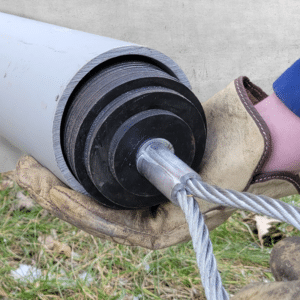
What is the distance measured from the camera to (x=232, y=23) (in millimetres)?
1857

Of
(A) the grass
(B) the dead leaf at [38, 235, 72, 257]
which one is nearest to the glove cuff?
(A) the grass

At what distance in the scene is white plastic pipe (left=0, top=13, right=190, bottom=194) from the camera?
83 cm

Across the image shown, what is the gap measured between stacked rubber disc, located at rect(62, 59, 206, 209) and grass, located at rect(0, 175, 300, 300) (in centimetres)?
54

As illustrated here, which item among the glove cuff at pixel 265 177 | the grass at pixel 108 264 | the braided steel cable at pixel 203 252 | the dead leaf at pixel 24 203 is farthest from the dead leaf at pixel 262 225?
the dead leaf at pixel 24 203

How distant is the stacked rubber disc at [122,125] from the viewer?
802mm

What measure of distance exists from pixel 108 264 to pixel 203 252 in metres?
0.84

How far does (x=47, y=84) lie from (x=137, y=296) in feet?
2.79

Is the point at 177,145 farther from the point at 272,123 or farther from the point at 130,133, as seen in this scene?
the point at 272,123

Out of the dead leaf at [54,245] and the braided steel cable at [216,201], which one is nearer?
the braided steel cable at [216,201]

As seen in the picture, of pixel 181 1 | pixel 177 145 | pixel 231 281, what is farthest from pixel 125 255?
pixel 181 1

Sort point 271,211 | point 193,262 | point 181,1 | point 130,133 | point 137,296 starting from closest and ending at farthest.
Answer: point 271,211, point 130,133, point 137,296, point 193,262, point 181,1

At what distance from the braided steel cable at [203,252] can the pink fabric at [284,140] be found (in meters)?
0.49

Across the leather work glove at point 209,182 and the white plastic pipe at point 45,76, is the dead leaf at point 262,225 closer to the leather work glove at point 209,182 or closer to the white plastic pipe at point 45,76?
the leather work glove at point 209,182

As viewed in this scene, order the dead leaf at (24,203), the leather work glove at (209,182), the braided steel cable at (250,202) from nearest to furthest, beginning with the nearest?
the braided steel cable at (250,202) < the leather work glove at (209,182) < the dead leaf at (24,203)
